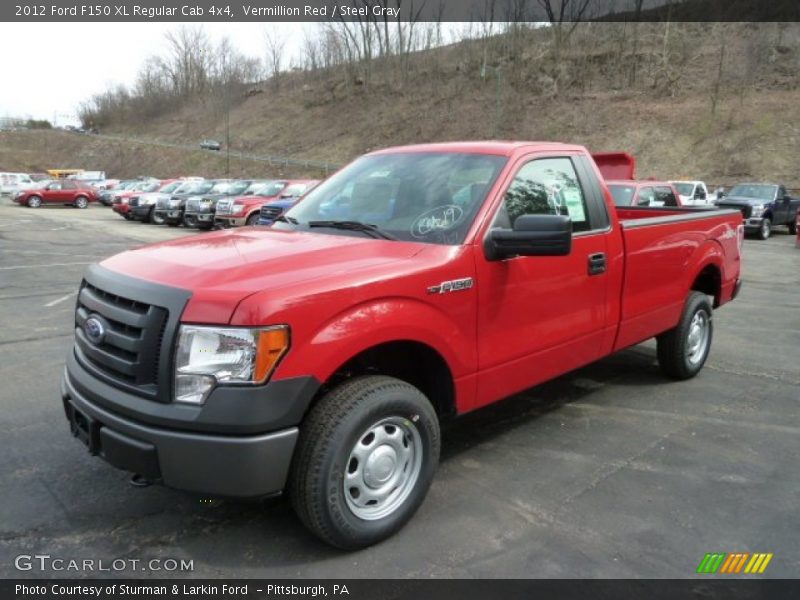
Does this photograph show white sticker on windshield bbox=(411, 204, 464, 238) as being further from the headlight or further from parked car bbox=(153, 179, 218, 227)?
parked car bbox=(153, 179, 218, 227)

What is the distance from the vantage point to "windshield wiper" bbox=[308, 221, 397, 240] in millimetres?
3568

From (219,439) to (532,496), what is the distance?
6.04 ft

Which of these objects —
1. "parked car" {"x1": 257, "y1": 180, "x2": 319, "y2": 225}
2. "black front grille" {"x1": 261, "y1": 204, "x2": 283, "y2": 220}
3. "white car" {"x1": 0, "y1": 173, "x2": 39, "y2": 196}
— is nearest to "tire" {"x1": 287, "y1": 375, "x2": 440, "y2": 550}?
"parked car" {"x1": 257, "y1": 180, "x2": 319, "y2": 225}

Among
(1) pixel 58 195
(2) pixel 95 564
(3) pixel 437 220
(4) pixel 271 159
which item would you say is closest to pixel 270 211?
(3) pixel 437 220

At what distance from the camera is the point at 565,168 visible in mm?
4309

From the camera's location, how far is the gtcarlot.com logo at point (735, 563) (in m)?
2.91

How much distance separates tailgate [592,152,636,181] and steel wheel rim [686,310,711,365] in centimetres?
964

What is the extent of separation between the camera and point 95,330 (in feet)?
9.79

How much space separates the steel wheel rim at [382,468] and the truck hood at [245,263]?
765 mm

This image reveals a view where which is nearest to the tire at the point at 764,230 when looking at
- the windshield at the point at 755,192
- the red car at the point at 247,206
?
the windshield at the point at 755,192

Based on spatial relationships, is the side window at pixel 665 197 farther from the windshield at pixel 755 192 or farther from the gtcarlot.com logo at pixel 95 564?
the gtcarlot.com logo at pixel 95 564

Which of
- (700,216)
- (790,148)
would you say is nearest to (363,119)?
(790,148)

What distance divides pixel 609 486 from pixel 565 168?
6.82ft
